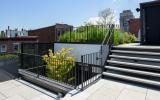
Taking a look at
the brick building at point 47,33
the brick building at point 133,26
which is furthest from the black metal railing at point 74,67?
the brick building at point 133,26

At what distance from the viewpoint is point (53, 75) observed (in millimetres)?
8648

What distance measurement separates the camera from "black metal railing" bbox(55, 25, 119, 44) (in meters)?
9.34

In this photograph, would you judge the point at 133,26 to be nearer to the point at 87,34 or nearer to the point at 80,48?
the point at 87,34

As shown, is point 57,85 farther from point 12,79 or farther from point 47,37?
point 47,37

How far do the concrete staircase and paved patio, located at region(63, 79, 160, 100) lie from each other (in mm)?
370

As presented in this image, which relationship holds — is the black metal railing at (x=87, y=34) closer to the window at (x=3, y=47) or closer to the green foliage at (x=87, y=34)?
the green foliage at (x=87, y=34)

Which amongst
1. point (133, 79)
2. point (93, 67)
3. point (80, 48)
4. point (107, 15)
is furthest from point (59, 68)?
point (107, 15)

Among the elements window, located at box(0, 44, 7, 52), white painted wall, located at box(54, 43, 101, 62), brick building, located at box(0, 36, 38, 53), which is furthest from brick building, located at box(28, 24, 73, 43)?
white painted wall, located at box(54, 43, 101, 62)

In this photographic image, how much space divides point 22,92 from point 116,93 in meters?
3.46

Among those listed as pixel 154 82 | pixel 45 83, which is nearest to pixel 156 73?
pixel 154 82

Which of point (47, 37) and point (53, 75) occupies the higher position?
point (47, 37)

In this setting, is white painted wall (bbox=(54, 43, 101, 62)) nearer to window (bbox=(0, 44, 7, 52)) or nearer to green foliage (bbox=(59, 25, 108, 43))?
green foliage (bbox=(59, 25, 108, 43))

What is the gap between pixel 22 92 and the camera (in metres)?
7.00

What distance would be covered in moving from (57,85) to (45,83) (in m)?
0.73
